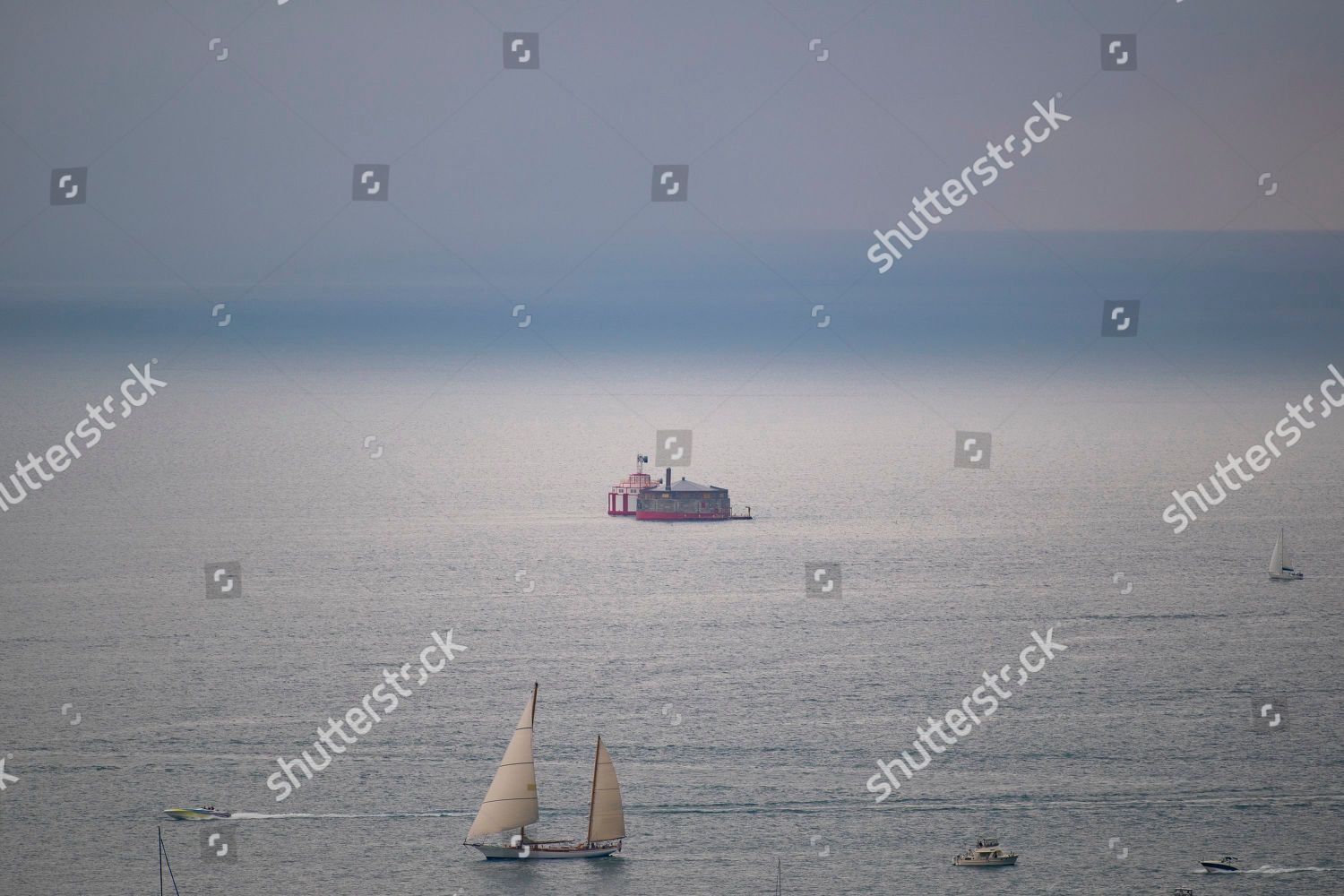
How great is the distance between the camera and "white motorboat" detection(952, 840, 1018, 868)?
123 ft

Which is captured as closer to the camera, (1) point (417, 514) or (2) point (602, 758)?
(2) point (602, 758)

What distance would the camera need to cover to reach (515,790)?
38062mm

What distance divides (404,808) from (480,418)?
14566cm

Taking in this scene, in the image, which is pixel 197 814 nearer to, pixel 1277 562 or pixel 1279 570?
pixel 1277 562

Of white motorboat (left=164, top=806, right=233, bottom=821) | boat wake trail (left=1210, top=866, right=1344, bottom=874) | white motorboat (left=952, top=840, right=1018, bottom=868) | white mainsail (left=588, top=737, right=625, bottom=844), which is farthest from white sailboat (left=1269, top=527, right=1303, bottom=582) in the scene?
white motorboat (left=164, top=806, right=233, bottom=821)

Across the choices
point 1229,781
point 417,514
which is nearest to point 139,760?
point 1229,781

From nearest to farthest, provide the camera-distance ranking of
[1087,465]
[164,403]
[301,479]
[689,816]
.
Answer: [689,816] < [301,479] < [1087,465] < [164,403]

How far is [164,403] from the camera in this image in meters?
165

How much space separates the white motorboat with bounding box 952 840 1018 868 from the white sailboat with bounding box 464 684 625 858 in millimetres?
8704

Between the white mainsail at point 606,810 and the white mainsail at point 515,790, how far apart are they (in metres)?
1.53

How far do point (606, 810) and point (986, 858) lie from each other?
9711mm

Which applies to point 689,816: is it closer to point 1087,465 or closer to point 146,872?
point 146,872

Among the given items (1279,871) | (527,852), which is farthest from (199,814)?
(1279,871)

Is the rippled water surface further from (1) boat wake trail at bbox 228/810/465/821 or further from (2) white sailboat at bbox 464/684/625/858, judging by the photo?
(2) white sailboat at bbox 464/684/625/858
